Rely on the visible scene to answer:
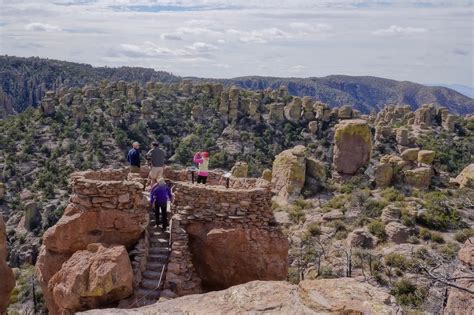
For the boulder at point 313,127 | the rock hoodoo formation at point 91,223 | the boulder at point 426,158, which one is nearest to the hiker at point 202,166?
the rock hoodoo formation at point 91,223

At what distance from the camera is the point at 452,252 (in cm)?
1975

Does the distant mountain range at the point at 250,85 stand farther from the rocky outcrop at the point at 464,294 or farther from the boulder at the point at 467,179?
the rocky outcrop at the point at 464,294

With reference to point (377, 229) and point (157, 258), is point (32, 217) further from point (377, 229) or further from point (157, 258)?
point (157, 258)

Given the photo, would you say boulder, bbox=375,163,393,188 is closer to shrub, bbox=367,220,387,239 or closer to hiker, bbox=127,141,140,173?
shrub, bbox=367,220,387,239

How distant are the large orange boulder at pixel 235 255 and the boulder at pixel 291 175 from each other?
68.9 ft

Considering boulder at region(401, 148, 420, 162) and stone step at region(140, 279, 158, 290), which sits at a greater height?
stone step at region(140, 279, 158, 290)

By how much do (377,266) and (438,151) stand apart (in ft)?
88.4

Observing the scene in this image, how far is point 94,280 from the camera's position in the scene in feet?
23.9

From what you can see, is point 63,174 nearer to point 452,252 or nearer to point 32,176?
Answer: point 32,176

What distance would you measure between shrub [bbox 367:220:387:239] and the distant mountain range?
238ft

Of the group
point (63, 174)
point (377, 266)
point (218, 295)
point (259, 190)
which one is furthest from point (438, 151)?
point (218, 295)

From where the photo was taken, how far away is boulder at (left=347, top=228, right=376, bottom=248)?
2228 centimetres

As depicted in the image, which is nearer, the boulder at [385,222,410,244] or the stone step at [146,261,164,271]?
the stone step at [146,261,164,271]

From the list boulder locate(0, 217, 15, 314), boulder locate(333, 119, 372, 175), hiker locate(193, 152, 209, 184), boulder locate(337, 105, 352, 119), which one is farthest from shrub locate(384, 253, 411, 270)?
boulder locate(337, 105, 352, 119)
